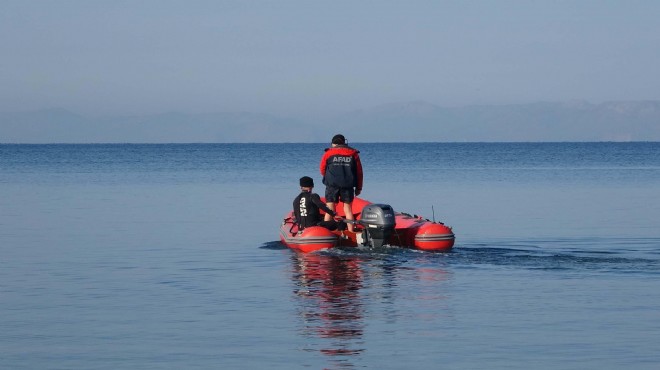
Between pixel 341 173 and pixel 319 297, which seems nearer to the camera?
pixel 319 297

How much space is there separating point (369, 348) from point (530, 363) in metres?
1.59

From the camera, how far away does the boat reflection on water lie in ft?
40.4

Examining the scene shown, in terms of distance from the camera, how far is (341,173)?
2052 centimetres

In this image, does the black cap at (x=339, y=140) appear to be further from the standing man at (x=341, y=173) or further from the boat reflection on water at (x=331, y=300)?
the boat reflection on water at (x=331, y=300)

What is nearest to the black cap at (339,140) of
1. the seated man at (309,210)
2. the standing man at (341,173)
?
the standing man at (341,173)

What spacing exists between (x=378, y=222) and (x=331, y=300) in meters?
4.64

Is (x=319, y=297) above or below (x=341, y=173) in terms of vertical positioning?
below

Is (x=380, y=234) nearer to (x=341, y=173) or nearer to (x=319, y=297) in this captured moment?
(x=341, y=173)

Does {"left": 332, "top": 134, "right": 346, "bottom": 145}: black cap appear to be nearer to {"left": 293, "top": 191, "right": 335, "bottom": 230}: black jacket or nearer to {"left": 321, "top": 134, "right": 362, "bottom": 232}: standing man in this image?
Result: {"left": 321, "top": 134, "right": 362, "bottom": 232}: standing man

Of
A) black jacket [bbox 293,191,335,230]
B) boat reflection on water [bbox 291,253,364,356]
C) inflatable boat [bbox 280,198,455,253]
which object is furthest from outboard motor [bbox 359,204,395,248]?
black jacket [bbox 293,191,335,230]

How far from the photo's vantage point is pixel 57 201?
1496 inches

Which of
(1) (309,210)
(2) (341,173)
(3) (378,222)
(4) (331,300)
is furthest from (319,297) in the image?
(2) (341,173)

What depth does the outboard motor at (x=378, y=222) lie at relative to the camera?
770 inches

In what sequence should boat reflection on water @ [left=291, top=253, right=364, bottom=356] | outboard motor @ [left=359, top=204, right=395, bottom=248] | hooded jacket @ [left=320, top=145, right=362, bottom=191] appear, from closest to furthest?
1. boat reflection on water @ [left=291, top=253, right=364, bottom=356]
2. outboard motor @ [left=359, top=204, right=395, bottom=248]
3. hooded jacket @ [left=320, top=145, right=362, bottom=191]
